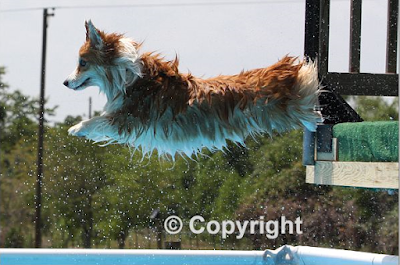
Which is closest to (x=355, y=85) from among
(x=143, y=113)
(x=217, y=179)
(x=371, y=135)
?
(x=371, y=135)

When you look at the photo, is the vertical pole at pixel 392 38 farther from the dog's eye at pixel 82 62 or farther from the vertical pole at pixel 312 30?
the dog's eye at pixel 82 62

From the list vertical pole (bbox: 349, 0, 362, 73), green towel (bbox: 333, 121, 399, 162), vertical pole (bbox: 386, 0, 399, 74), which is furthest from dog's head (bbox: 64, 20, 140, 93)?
vertical pole (bbox: 386, 0, 399, 74)

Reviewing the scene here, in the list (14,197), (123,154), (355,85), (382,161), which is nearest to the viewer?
(382,161)

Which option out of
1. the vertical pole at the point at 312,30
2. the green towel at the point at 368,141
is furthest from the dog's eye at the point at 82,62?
the green towel at the point at 368,141

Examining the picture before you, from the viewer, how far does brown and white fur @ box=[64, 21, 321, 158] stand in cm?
374

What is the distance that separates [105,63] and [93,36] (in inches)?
7.3

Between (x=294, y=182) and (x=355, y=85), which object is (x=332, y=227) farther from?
(x=355, y=85)

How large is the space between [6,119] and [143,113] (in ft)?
28.6

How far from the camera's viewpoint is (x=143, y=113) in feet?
12.3

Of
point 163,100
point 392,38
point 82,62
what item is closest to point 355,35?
point 392,38

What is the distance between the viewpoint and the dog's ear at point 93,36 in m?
3.65

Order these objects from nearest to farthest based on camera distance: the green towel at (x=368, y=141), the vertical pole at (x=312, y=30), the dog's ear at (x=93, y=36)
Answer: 1. the dog's ear at (x=93, y=36)
2. the green towel at (x=368, y=141)
3. the vertical pole at (x=312, y=30)

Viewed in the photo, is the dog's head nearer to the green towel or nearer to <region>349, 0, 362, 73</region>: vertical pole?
the green towel

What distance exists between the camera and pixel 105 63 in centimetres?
379
